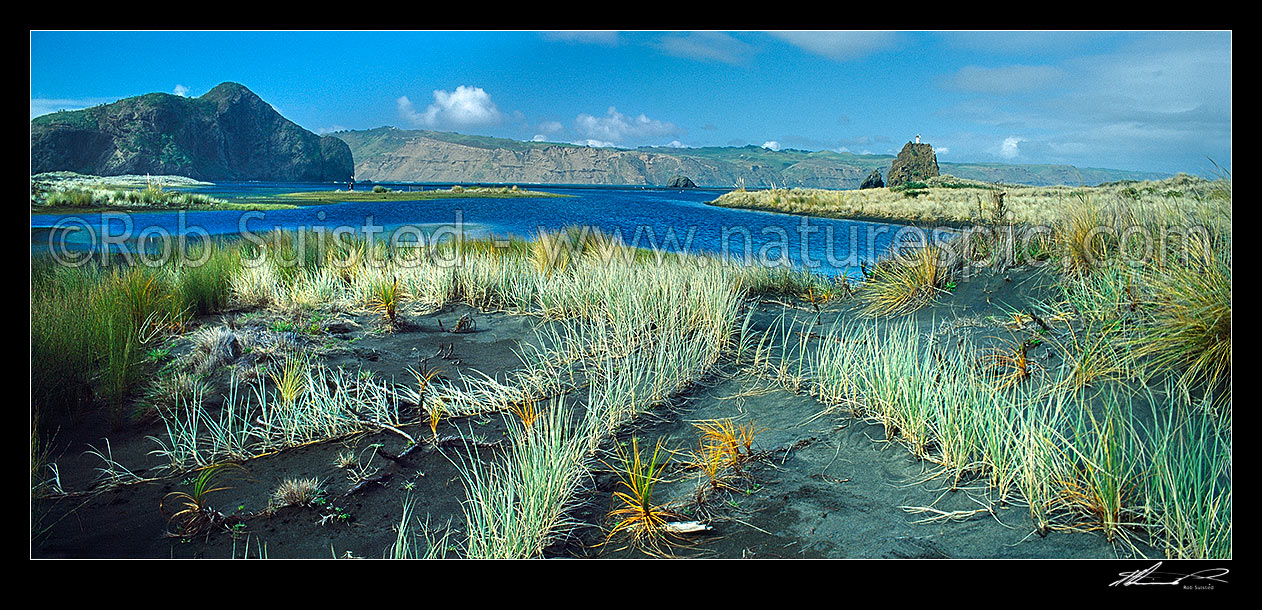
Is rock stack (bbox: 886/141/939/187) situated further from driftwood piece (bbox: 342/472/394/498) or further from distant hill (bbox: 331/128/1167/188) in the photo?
driftwood piece (bbox: 342/472/394/498)

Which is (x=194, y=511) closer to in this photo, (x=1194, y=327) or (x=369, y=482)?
(x=369, y=482)

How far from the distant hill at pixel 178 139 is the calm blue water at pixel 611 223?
14.5 inches

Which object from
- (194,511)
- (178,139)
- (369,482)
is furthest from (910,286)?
(178,139)

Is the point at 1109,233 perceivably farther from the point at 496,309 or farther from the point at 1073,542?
the point at 496,309

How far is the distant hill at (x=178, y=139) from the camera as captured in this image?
15.5 feet

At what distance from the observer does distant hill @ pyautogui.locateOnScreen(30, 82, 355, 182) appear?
471 centimetres

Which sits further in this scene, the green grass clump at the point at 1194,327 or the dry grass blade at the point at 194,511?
the green grass clump at the point at 1194,327

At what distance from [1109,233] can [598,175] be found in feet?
18.6

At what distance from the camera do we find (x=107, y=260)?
20.1 feet

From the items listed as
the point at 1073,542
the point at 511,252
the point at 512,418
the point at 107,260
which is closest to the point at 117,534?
the point at 512,418

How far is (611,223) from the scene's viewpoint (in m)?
9.31

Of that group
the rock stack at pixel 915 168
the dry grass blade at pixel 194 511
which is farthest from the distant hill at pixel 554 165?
the dry grass blade at pixel 194 511
